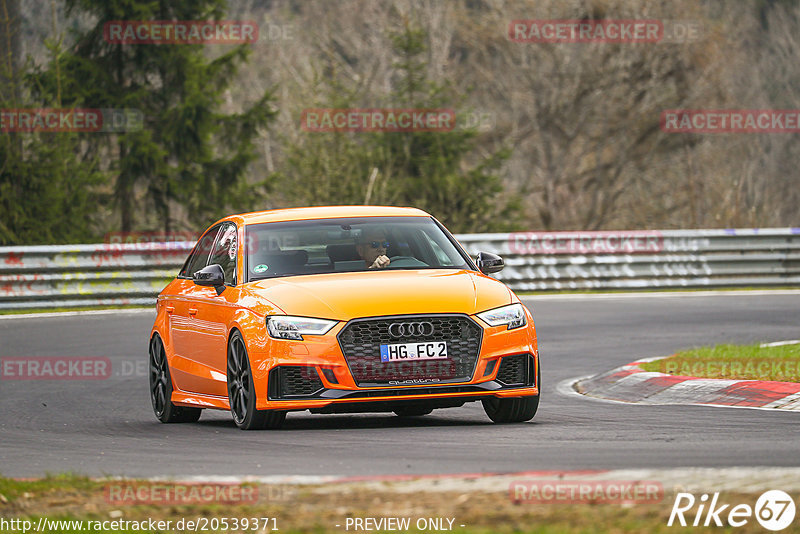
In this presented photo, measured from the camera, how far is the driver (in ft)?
36.2

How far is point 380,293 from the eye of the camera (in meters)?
10.1

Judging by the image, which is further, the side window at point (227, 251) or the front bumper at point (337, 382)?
the side window at point (227, 251)

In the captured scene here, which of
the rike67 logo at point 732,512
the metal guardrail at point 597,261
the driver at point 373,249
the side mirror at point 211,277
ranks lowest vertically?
the metal guardrail at point 597,261

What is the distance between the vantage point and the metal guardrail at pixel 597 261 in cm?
2419

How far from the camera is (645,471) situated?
7.02 metres

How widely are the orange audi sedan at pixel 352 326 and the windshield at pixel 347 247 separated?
0.01 m

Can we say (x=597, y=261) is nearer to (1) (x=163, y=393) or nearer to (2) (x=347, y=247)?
(1) (x=163, y=393)

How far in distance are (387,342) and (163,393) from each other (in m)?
2.96

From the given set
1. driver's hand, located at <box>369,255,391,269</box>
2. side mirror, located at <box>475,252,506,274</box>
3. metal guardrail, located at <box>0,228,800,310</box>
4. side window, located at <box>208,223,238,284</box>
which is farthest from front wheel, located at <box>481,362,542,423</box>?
metal guardrail, located at <box>0,228,800,310</box>

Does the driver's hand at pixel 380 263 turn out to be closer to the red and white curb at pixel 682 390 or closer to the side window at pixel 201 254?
the side window at pixel 201 254

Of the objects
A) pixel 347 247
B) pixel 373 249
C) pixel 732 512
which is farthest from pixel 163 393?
pixel 732 512

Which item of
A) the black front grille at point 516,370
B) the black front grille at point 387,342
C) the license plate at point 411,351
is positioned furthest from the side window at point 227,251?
the black front grille at point 516,370

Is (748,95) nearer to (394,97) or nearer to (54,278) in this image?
(394,97)

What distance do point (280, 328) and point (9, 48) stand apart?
1988 centimetres
